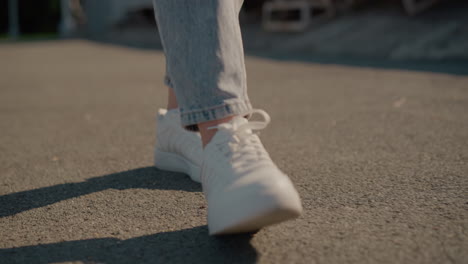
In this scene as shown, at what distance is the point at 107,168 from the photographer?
1562 millimetres

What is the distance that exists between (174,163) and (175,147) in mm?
54

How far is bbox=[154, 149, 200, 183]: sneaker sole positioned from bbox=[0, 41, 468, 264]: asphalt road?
0.03 metres

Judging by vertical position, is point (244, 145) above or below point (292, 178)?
above

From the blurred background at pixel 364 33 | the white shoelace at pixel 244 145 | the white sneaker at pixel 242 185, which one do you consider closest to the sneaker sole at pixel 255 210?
the white sneaker at pixel 242 185

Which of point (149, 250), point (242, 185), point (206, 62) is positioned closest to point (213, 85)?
point (206, 62)

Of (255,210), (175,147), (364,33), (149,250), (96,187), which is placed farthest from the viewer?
(364,33)

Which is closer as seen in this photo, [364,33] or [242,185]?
[242,185]

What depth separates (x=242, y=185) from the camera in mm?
863

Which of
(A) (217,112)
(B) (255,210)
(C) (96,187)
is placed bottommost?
(C) (96,187)

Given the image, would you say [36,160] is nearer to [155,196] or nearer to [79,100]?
[155,196]

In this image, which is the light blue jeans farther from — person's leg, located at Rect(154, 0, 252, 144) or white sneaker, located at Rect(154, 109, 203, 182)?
white sneaker, located at Rect(154, 109, 203, 182)

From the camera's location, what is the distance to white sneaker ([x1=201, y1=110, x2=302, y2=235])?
2.69ft

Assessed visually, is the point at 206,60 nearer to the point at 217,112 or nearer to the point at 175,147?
the point at 217,112

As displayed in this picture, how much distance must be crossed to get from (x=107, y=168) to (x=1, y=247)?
613mm
